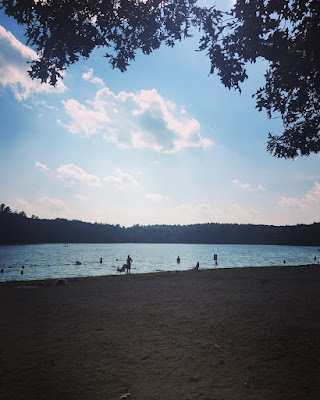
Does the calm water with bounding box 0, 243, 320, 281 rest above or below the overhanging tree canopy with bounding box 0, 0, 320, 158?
below

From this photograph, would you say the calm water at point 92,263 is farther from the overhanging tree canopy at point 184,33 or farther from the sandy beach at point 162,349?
the overhanging tree canopy at point 184,33

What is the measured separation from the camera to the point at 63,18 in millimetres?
7582

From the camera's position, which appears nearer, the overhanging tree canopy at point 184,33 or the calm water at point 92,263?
the overhanging tree canopy at point 184,33

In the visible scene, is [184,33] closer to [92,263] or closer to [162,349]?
[162,349]

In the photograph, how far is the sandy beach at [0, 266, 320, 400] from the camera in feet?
16.2

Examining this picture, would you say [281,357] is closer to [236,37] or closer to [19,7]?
[236,37]

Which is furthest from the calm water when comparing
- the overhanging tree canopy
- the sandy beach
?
the overhanging tree canopy

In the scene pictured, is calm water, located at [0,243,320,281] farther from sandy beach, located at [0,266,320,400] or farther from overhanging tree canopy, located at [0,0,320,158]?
overhanging tree canopy, located at [0,0,320,158]

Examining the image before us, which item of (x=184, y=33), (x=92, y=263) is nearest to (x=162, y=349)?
(x=184, y=33)

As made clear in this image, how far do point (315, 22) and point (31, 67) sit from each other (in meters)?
8.16

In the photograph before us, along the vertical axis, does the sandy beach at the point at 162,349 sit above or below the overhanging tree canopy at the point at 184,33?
below

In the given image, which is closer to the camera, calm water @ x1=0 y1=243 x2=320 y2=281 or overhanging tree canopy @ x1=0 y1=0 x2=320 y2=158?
overhanging tree canopy @ x1=0 y1=0 x2=320 y2=158

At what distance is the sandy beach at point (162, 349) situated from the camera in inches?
195

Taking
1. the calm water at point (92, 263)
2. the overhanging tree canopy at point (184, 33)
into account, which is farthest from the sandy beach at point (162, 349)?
the calm water at point (92, 263)
